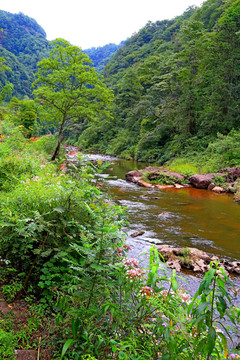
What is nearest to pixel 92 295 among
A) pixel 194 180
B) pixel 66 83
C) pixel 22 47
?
pixel 194 180

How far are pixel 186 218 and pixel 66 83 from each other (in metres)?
11.8

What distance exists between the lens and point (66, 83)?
49.7ft

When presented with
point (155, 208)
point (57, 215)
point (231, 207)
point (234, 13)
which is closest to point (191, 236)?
point (155, 208)

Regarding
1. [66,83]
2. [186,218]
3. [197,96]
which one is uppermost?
[197,96]

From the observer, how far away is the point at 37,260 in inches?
101

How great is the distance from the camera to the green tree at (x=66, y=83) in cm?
1480

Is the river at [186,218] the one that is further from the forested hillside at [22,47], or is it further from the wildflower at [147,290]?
the forested hillside at [22,47]

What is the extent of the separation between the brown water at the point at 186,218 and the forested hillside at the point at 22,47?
7818cm

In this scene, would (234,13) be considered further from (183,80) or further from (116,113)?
(116,113)

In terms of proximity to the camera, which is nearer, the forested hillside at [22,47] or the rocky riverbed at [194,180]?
the rocky riverbed at [194,180]

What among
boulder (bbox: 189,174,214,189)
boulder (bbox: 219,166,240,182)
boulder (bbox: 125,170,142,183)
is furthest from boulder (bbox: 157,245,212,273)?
boulder (bbox: 219,166,240,182)

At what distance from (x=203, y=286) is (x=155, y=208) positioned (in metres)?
7.97

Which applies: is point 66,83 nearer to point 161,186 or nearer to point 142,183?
point 142,183

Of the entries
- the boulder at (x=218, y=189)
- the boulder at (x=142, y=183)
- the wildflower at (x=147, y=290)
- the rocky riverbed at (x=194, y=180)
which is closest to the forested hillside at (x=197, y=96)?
the rocky riverbed at (x=194, y=180)
